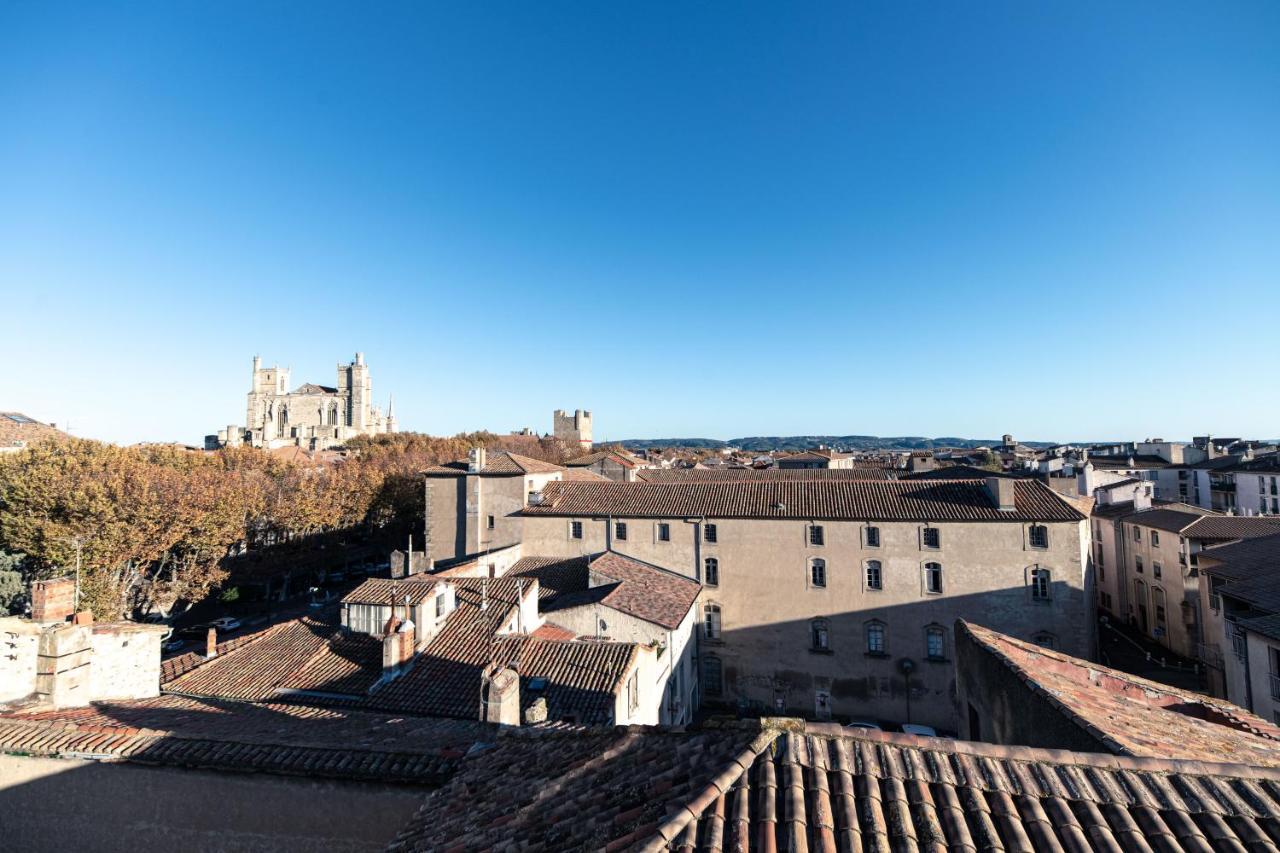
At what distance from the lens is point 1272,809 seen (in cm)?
427

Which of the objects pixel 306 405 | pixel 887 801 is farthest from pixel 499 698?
pixel 306 405

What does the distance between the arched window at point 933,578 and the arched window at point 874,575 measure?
6.27 feet

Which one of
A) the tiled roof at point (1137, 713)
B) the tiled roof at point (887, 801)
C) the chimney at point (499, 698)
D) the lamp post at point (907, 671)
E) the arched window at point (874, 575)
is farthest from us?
the arched window at point (874, 575)

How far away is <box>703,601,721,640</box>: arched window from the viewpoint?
2866cm

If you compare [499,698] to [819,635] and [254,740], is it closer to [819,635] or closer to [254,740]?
[254,740]

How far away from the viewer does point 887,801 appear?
13.8 feet

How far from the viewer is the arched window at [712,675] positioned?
93.8 ft

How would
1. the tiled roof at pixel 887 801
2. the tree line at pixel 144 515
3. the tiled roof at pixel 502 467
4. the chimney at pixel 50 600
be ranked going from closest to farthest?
the tiled roof at pixel 887 801 → the chimney at pixel 50 600 → the tree line at pixel 144 515 → the tiled roof at pixel 502 467

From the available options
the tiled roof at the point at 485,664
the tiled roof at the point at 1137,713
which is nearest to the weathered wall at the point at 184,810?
the tiled roof at the point at 485,664

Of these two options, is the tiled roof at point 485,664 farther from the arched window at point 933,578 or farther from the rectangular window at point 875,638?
the arched window at point 933,578

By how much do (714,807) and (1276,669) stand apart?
23.6m

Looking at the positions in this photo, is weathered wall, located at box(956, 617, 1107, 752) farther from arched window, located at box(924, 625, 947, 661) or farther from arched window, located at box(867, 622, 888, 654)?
arched window, located at box(924, 625, 947, 661)

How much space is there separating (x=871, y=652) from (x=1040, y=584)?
25.7ft

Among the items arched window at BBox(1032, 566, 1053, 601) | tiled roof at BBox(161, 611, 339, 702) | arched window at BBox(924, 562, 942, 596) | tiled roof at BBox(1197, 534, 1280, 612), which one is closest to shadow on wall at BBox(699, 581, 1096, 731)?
arched window at BBox(1032, 566, 1053, 601)
